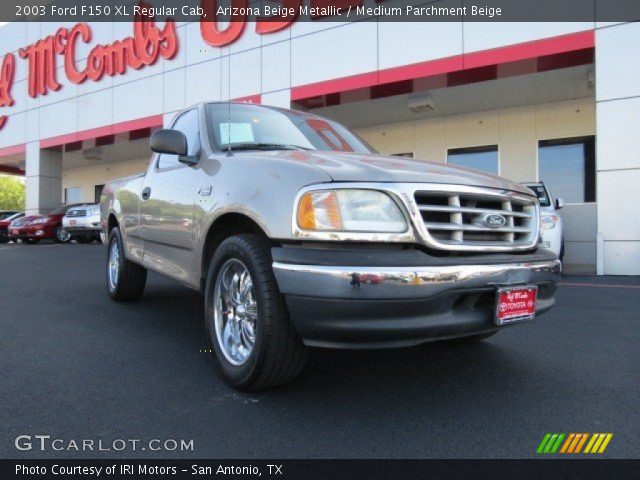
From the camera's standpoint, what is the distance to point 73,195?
79.9 feet

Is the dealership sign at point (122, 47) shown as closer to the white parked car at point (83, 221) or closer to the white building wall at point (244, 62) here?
the white building wall at point (244, 62)

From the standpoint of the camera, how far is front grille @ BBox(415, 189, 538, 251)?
7.54 ft

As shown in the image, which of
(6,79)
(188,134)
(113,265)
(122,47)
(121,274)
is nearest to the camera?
(188,134)

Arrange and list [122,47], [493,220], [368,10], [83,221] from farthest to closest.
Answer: [83,221] → [122,47] → [368,10] → [493,220]

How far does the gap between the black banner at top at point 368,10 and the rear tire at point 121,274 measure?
813 cm

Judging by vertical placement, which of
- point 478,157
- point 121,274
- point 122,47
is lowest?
point 121,274

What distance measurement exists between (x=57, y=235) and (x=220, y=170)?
1682 centimetres

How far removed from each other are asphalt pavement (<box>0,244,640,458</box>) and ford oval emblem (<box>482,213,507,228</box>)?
36.7 inches

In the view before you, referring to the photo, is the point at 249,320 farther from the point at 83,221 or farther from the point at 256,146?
the point at 83,221

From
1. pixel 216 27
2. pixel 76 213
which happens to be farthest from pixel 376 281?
pixel 76 213

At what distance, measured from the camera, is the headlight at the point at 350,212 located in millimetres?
2193

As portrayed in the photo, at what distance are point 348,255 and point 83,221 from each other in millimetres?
16210

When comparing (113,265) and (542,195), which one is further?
(542,195)
